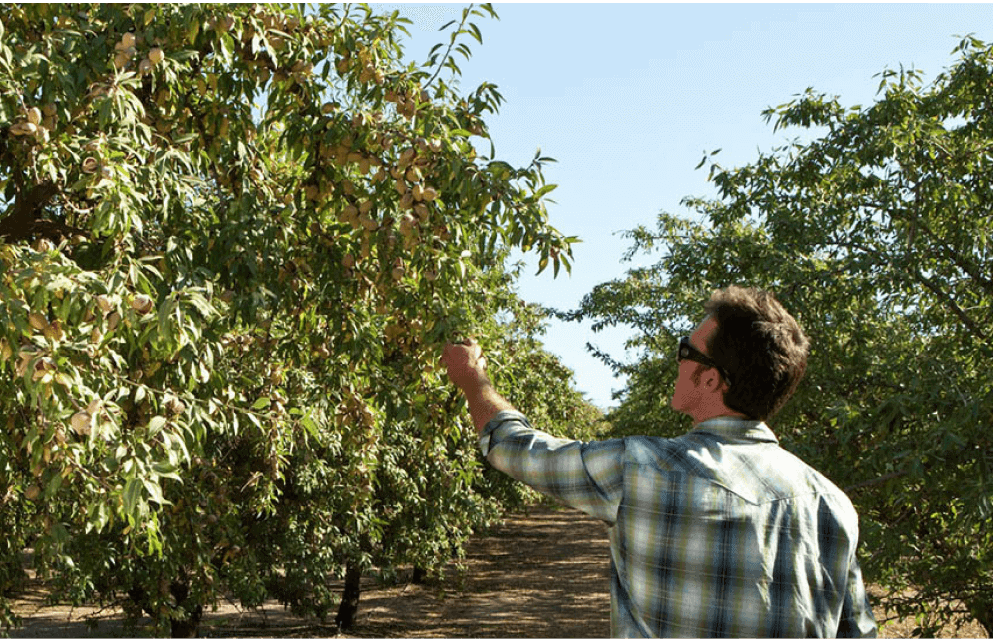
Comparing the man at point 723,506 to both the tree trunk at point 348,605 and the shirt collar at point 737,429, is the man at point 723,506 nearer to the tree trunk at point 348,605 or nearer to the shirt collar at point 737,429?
the shirt collar at point 737,429

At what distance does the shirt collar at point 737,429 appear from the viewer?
1.88 m

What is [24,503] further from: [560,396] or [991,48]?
[560,396]

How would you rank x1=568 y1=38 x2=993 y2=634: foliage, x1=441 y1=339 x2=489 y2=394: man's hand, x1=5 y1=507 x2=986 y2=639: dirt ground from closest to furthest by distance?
x1=441 y1=339 x2=489 y2=394: man's hand, x1=568 y1=38 x2=993 y2=634: foliage, x1=5 y1=507 x2=986 y2=639: dirt ground

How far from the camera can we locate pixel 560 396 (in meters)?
21.0

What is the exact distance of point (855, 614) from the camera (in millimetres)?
1881

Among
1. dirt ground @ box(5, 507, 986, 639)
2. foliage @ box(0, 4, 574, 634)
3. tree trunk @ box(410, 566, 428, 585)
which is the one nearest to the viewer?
foliage @ box(0, 4, 574, 634)

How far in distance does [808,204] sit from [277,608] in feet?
47.5

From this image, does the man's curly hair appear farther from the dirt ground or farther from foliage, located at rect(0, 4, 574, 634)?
the dirt ground

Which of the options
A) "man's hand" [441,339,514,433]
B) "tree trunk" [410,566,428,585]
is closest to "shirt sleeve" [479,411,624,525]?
"man's hand" [441,339,514,433]

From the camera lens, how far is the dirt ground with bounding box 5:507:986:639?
14.9m

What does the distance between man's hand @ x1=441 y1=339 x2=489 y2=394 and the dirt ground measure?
10008mm

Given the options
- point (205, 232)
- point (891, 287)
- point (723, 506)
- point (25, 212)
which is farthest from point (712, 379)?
point (891, 287)

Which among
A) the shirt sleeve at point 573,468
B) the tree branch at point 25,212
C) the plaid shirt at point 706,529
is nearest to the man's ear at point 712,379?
the plaid shirt at point 706,529

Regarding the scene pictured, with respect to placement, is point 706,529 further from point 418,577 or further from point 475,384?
point 418,577
